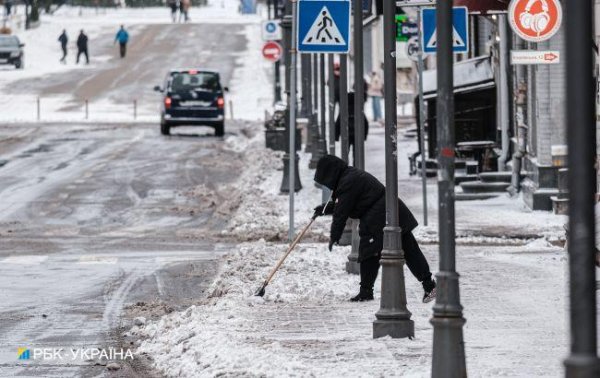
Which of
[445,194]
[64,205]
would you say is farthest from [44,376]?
[64,205]

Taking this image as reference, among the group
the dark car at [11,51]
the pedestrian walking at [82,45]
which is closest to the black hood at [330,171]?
the dark car at [11,51]

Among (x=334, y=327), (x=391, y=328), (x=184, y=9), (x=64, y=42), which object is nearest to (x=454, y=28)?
(x=334, y=327)

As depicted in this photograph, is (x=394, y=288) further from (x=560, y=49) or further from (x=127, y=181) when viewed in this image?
(x=127, y=181)

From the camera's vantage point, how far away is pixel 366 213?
14.1m

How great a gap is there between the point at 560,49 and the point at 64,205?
8656 millimetres

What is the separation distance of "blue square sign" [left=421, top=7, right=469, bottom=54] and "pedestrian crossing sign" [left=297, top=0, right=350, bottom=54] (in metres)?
3.34

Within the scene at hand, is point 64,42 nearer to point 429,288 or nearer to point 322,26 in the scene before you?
point 322,26

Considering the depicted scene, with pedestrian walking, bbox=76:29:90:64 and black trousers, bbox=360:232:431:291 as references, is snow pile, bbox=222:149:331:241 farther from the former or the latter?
pedestrian walking, bbox=76:29:90:64

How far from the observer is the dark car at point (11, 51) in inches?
2894

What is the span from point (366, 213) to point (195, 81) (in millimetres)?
31571

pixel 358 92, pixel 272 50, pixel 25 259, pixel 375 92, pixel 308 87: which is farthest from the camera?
pixel 375 92

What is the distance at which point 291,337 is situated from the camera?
12109 mm

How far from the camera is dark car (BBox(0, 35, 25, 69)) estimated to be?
73.5 metres

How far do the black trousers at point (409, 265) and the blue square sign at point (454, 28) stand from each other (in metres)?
6.86
